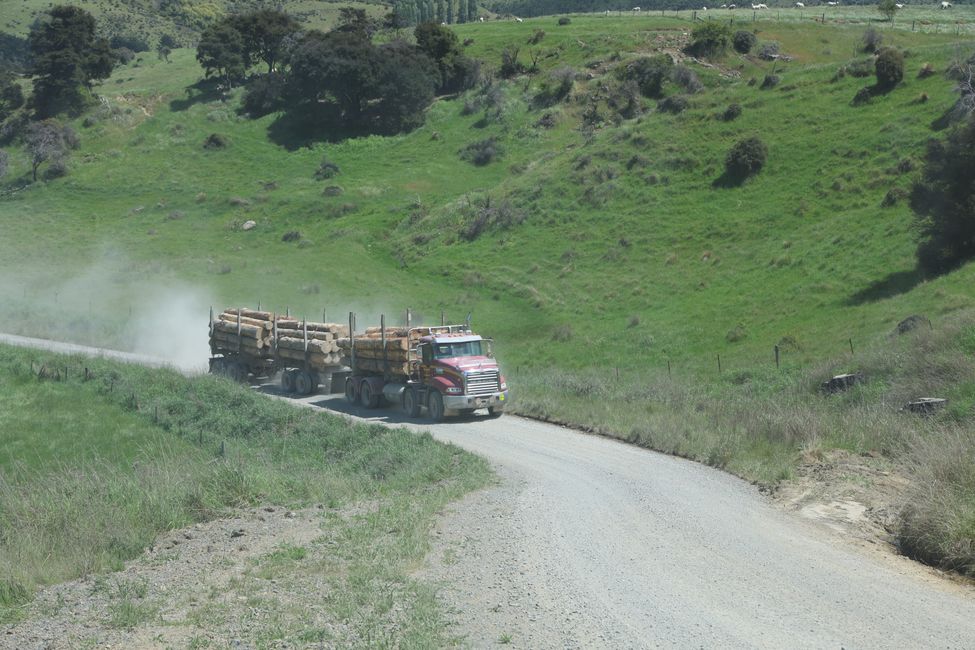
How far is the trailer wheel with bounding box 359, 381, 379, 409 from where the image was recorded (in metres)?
32.6

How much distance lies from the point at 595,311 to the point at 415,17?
406 feet

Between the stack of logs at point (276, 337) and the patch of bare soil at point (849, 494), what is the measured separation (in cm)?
2012

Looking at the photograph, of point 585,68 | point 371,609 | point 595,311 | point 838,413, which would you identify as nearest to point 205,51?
point 585,68

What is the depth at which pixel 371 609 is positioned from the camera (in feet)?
35.9

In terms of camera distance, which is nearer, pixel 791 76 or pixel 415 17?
pixel 791 76

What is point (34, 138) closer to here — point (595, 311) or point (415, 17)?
point (595, 311)

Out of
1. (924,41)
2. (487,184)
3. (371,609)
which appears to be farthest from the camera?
(924,41)

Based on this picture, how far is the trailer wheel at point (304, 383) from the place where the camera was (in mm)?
35906

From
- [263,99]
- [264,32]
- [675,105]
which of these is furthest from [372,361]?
[264,32]

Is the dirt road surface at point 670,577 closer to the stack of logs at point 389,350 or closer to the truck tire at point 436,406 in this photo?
the truck tire at point 436,406

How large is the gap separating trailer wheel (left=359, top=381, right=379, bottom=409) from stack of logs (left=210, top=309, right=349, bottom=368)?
2552mm

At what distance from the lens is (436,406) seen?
3044cm

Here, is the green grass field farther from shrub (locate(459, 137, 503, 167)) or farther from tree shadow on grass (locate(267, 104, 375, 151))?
shrub (locate(459, 137, 503, 167))

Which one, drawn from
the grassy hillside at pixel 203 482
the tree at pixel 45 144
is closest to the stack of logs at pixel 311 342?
the grassy hillside at pixel 203 482
